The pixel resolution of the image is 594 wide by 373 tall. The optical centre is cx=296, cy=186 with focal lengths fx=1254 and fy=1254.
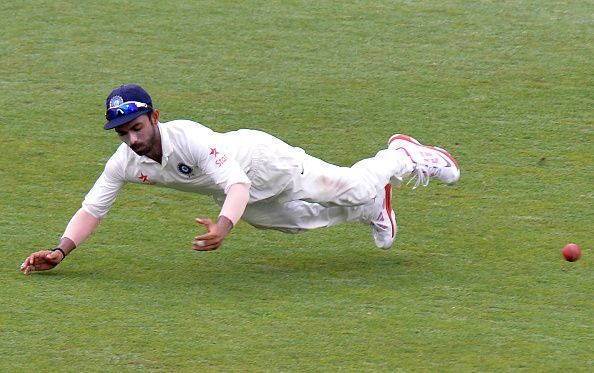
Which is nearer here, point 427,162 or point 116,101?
point 116,101

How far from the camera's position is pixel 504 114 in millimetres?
9867

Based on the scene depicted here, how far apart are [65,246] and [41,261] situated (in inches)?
6.0

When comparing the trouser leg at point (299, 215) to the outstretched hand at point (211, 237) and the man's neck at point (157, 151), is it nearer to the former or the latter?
the man's neck at point (157, 151)

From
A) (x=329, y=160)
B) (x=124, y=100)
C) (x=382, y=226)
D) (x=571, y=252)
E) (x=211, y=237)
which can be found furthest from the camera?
(x=329, y=160)

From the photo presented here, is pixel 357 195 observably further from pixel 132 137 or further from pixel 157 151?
pixel 132 137

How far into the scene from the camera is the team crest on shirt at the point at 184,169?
6621 millimetres

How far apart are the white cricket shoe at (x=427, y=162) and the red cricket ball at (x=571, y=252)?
41.4 inches

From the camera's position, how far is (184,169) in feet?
21.8

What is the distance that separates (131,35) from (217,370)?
6.73 m

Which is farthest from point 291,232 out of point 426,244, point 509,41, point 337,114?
point 509,41

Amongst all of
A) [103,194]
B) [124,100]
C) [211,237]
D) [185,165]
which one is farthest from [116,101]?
[211,237]

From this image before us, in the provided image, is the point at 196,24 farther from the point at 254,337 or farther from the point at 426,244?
the point at 254,337

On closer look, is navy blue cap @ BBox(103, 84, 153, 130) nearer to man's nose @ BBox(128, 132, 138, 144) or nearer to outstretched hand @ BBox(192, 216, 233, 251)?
man's nose @ BBox(128, 132, 138, 144)

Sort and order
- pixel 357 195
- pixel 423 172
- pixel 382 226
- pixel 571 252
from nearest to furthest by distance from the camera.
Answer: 1. pixel 571 252
2. pixel 357 195
3. pixel 382 226
4. pixel 423 172
